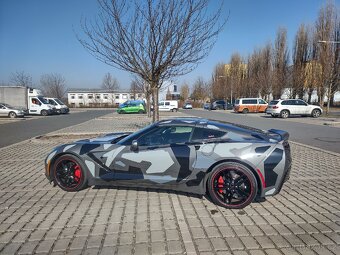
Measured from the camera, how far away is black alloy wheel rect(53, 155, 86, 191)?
434 centimetres

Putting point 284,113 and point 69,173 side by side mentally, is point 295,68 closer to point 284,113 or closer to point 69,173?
point 284,113

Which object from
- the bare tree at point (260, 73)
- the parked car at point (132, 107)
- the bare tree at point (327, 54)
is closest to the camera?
the bare tree at point (327, 54)

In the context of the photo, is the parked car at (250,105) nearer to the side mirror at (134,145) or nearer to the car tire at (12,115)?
the car tire at (12,115)

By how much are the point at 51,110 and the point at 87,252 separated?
97.2 feet

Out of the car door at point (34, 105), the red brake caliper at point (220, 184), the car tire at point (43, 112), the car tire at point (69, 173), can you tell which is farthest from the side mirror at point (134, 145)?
the car door at point (34, 105)

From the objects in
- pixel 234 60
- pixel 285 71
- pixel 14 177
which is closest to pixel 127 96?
pixel 234 60

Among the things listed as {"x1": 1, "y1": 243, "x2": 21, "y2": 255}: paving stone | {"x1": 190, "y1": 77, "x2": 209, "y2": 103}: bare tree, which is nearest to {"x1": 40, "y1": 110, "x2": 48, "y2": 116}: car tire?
{"x1": 1, "y1": 243, "x2": 21, "y2": 255}: paving stone

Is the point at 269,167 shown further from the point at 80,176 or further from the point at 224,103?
the point at 224,103

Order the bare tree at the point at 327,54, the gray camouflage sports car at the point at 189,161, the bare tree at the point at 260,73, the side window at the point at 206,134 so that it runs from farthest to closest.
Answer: the bare tree at the point at 260,73, the bare tree at the point at 327,54, the side window at the point at 206,134, the gray camouflage sports car at the point at 189,161

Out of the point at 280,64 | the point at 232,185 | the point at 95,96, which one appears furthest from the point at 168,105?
the point at 95,96

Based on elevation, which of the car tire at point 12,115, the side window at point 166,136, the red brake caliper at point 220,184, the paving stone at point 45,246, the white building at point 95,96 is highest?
the white building at point 95,96

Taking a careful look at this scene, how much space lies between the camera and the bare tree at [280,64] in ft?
125

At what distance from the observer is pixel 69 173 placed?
4.44m

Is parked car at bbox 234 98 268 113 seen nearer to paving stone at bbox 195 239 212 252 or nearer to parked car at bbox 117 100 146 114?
parked car at bbox 117 100 146 114
